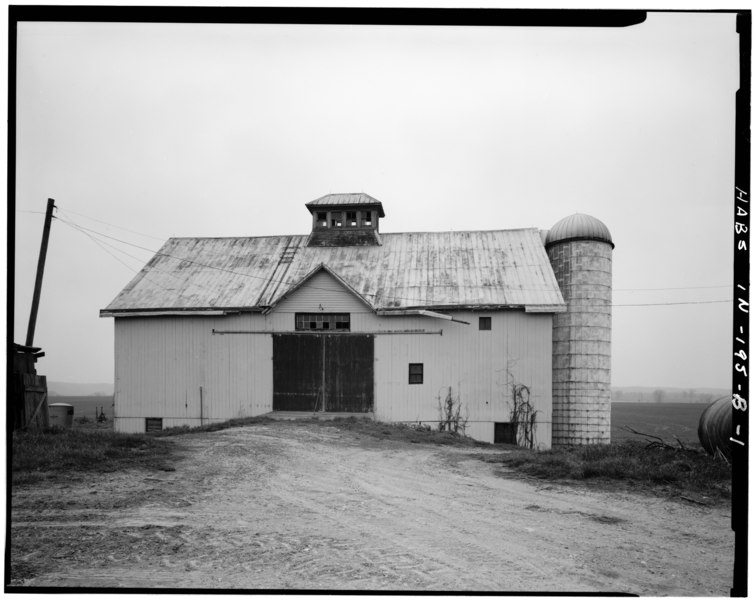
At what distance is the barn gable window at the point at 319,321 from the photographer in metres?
19.4

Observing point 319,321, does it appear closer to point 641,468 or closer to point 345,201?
point 345,201

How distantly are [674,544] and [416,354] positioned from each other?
38.7 ft

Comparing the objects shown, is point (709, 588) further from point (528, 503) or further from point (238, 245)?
point (238, 245)

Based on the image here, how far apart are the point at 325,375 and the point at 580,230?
10484 millimetres

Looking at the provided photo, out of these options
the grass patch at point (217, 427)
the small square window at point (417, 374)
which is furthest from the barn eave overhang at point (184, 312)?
the small square window at point (417, 374)

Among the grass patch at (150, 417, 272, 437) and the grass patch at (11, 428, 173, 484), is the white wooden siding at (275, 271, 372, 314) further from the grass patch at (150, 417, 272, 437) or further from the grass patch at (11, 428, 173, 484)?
the grass patch at (11, 428, 173, 484)

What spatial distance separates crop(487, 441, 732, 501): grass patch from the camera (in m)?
9.75

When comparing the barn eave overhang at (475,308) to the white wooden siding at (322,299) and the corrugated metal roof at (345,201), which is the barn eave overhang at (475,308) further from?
the corrugated metal roof at (345,201)

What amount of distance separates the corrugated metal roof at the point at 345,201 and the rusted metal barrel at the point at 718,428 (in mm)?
14628

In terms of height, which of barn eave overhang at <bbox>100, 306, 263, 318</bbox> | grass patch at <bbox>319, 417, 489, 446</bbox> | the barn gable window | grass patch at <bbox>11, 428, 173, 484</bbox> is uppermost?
barn eave overhang at <bbox>100, 306, 263, 318</bbox>

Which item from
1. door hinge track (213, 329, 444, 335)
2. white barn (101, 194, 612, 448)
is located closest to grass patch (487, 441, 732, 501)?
white barn (101, 194, 612, 448)

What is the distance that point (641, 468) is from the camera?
1051 cm

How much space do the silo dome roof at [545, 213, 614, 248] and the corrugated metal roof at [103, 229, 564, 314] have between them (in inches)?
33.1

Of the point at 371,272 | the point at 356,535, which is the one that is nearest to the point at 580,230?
the point at 371,272
